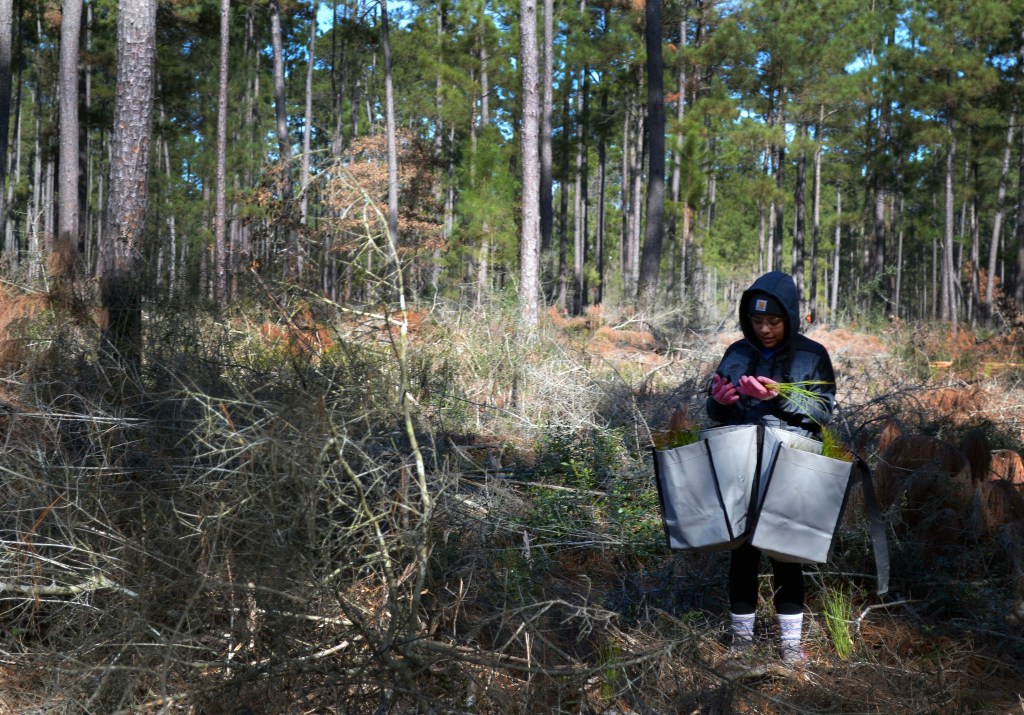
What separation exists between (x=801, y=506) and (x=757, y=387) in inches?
16.7

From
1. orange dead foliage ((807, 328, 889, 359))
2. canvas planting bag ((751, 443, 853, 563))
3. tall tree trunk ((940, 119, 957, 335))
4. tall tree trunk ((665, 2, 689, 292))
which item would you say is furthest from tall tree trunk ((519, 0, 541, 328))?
tall tree trunk ((940, 119, 957, 335))

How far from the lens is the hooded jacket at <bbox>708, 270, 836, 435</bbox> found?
10.7 ft

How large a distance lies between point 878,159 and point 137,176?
24.2 meters

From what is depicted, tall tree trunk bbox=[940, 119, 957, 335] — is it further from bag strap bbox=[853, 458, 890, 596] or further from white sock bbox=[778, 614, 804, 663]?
white sock bbox=[778, 614, 804, 663]

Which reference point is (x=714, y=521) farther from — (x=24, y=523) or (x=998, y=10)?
(x=998, y=10)

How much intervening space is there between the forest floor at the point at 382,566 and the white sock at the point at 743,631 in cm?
7

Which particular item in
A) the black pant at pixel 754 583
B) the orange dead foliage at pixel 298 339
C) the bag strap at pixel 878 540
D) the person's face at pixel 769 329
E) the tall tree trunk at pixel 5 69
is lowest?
the black pant at pixel 754 583

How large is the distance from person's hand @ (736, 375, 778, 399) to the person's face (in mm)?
260

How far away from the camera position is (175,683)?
9.95 ft

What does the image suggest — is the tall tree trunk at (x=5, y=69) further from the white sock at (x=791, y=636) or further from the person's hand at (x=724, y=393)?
the white sock at (x=791, y=636)

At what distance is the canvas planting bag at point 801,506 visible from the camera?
302 cm

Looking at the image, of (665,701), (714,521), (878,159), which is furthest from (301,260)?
(878,159)

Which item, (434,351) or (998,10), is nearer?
(434,351)

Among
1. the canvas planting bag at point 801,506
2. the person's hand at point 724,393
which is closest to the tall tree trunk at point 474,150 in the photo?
the person's hand at point 724,393
